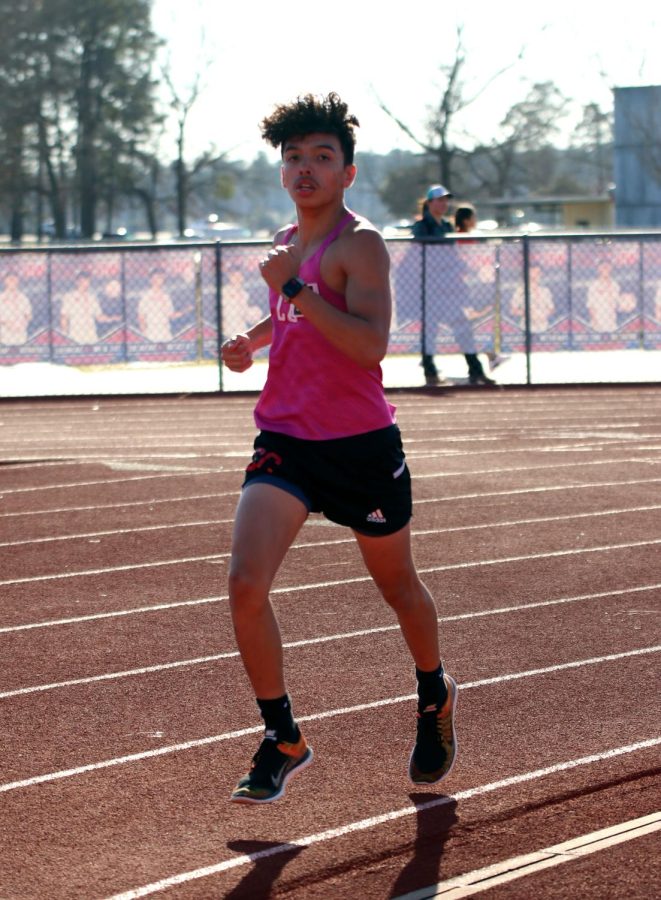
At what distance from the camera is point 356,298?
172 inches

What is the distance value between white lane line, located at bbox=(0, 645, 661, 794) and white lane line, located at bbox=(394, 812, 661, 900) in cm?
134

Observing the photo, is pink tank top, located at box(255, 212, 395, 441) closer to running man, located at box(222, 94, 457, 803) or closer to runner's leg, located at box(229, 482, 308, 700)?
running man, located at box(222, 94, 457, 803)

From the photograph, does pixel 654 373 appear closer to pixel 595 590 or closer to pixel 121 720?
pixel 595 590

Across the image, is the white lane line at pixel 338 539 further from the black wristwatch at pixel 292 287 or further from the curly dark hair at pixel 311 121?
the black wristwatch at pixel 292 287

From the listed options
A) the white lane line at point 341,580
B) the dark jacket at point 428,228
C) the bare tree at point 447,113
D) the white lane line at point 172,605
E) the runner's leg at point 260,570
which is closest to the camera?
the runner's leg at point 260,570

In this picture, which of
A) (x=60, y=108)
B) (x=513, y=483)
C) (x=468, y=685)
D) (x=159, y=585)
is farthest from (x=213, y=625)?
(x=60, y=108)

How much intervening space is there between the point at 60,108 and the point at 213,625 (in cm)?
5760

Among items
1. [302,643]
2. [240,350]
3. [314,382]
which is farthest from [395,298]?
Answer: [314,382]

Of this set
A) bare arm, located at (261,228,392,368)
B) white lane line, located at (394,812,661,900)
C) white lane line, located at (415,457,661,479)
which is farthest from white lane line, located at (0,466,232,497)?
white lane line, located at (394,812,661,900)

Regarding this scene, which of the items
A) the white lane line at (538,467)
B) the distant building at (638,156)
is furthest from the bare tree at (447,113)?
the white lane line at (538,467)

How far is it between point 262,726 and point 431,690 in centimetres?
71

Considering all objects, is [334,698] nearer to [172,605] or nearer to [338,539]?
[172,605]

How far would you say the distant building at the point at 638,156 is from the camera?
5084 cm

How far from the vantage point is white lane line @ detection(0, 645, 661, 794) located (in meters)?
4.68
